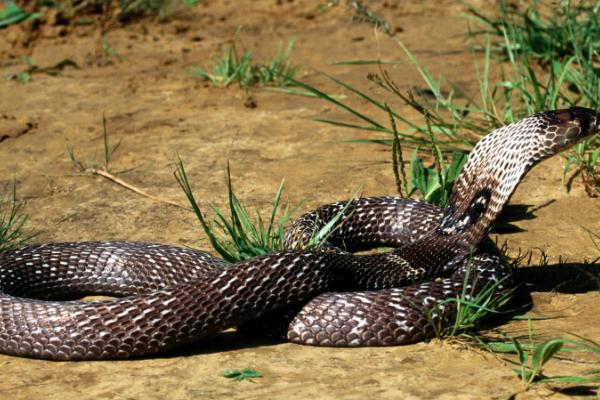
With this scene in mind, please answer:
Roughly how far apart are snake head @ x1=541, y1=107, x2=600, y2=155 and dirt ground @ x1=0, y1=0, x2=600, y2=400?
3.16ft

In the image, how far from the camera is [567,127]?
20.5 ft

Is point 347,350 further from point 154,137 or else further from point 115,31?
point 115,31

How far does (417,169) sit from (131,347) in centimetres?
310

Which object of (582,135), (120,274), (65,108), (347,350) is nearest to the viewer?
(347,350)

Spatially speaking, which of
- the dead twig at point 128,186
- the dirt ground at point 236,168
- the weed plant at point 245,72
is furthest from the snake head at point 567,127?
the weed plant at point 245,72

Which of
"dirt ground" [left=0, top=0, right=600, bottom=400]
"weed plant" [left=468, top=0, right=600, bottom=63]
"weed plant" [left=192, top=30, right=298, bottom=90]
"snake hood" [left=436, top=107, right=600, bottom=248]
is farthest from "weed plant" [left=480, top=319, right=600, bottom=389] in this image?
"weed plant" [left=192, top=30, right=298, bottom=90]

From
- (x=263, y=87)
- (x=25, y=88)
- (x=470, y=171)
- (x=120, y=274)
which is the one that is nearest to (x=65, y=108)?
(x=25, y=88)

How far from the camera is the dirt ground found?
17.9ft

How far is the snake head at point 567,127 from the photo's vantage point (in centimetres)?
616

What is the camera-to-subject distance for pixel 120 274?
707 cm

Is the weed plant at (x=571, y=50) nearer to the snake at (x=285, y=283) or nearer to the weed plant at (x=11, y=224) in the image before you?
the snake at (x=285, y=283)

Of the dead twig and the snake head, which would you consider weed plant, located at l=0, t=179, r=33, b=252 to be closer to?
the dead twig

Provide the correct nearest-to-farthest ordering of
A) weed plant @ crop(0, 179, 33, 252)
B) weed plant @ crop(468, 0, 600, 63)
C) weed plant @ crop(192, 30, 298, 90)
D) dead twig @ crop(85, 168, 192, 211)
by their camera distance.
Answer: weed plant @ crop(0, 179, 33, 252) → dead twig @ crop(85, 168, 192, 211) → weed plant @ crop(468, 0, 600, 63) → weed plant @ crop(192, 30, 298, 90)

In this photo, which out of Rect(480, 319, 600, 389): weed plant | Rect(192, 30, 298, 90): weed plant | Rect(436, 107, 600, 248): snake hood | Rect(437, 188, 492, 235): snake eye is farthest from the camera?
Rect(192, 30, 298, 90): weed plant
